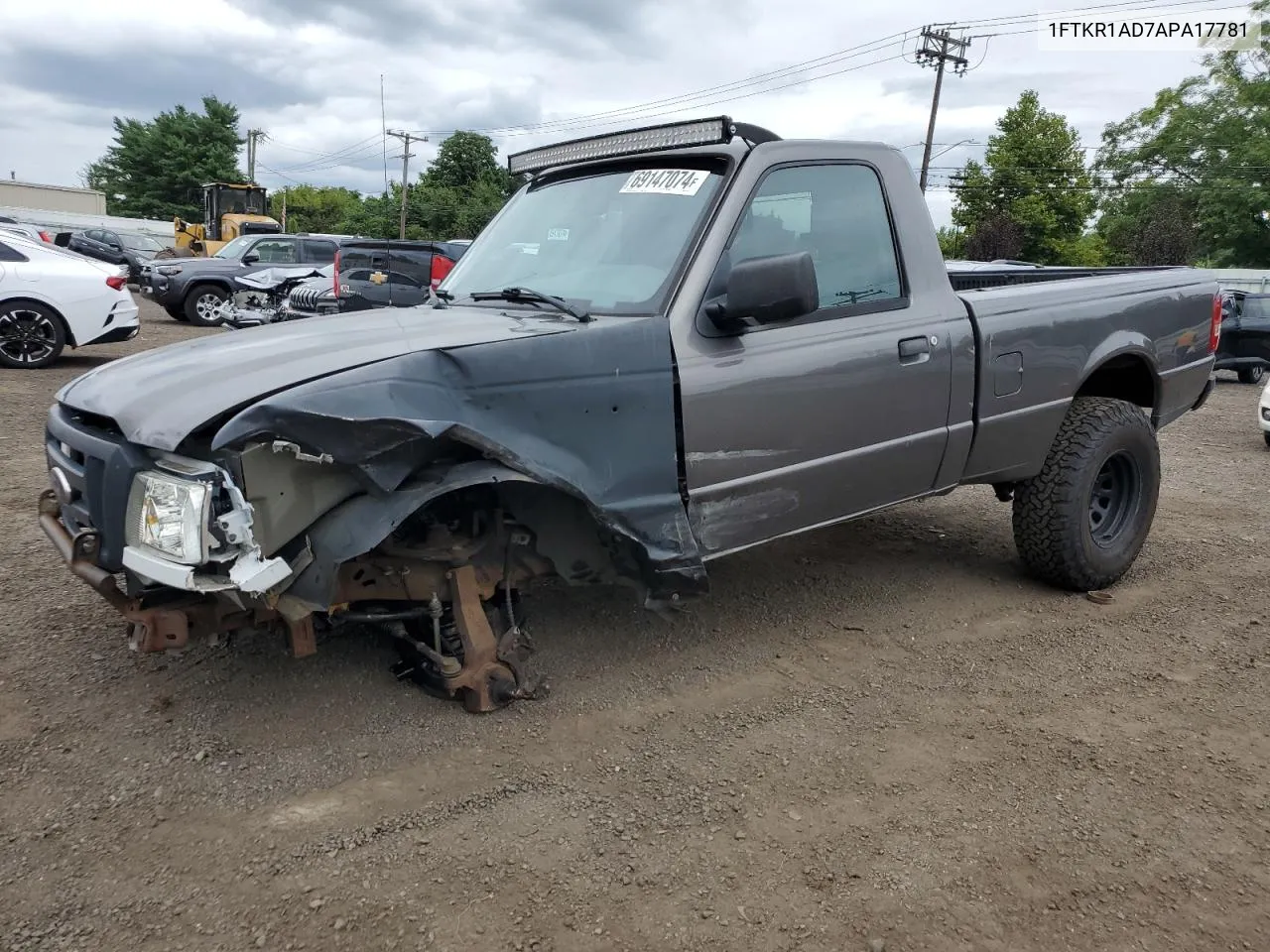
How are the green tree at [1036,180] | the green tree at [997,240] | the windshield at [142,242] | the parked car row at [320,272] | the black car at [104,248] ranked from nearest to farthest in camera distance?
1. the parked car row at [320,272]
2. the black car at [104,248]
3. the windshield at [142,242]
4. the green tree at [997,240]
5. the green tree at [1036,180]

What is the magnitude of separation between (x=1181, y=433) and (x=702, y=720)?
29.0ft

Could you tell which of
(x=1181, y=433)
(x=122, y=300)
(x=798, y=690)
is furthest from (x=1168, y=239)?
(x=798, y=690)

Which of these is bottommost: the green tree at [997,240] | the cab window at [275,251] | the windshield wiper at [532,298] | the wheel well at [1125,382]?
the wheel well at [1125,382]

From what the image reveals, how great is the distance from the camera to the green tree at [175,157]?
54844 mm

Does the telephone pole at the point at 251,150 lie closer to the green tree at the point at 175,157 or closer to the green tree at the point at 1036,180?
the green tree at the point at 175,157

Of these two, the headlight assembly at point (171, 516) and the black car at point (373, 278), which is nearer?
the headlight assembly at point (171, 516)

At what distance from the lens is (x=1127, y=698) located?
3.54 meters

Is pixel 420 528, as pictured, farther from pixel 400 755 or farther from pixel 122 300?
pixel 122 300

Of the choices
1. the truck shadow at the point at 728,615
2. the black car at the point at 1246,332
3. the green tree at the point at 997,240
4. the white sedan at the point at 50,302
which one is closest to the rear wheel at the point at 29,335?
the white sedan at the point at 50,302

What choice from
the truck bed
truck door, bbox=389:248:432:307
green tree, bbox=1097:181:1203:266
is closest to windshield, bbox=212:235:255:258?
truck door, bbox=389:248:432:307

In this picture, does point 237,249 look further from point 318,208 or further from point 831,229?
point 318,208

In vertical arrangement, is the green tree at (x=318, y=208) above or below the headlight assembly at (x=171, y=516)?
above

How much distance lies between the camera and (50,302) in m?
10.4

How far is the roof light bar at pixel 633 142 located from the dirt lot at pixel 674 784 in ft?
6.38
